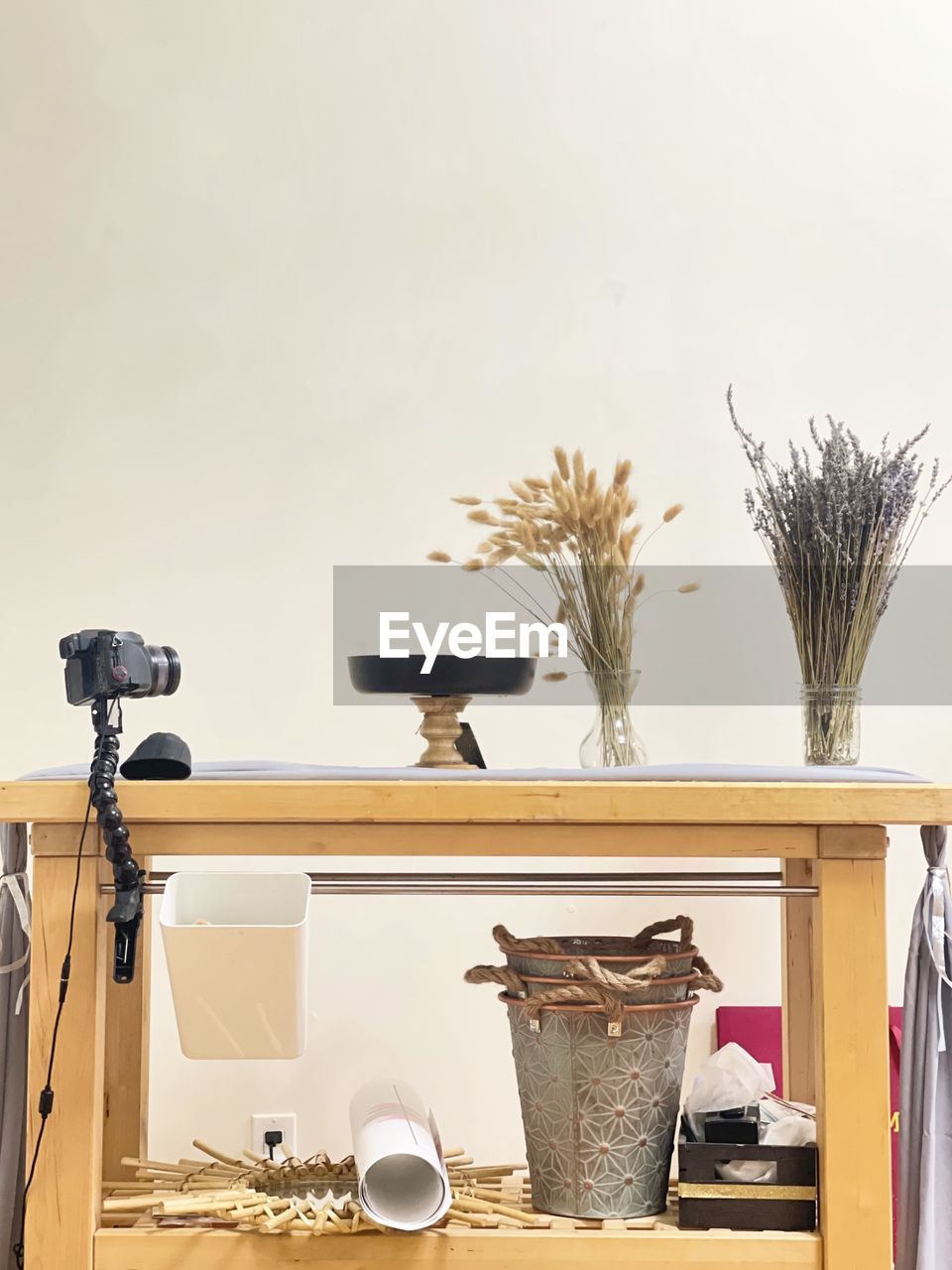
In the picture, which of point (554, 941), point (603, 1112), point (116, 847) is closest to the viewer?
→ point (116, 847)

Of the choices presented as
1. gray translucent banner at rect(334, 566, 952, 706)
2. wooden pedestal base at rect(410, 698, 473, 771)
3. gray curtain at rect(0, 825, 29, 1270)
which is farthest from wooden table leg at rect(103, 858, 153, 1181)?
gray translucent banner at rect(334, 566, 952, 706)

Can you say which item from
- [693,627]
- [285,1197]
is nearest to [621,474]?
[693,627]

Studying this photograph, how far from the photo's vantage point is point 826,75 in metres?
2.19

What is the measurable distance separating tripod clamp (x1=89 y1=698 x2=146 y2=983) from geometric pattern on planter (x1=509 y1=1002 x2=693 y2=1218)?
0.48 metres

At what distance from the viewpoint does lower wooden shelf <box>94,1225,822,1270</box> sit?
130 cm

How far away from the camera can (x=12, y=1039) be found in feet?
4.44

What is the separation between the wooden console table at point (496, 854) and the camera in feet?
4.26

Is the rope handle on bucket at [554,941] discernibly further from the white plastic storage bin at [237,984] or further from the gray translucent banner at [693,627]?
the gray translucent banner at [693,627]

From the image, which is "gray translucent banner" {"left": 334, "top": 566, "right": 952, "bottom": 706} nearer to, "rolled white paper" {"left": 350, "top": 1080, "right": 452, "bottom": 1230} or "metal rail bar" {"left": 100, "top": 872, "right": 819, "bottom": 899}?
"metal rail bar" {"left": 100, "top": 872, "right": 819, "bottom": 899}

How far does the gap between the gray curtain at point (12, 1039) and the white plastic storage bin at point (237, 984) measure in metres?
0.18

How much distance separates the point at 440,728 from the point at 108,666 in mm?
421

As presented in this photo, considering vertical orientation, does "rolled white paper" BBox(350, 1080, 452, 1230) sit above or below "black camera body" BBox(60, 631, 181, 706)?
below

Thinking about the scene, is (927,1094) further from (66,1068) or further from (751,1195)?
(66,1068)

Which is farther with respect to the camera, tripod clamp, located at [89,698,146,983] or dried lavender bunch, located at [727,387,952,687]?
dried lavender bunch, located at [727,387,952,687]
